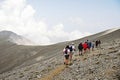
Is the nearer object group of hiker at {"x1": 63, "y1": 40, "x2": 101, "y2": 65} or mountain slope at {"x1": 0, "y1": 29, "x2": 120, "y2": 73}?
group of hiker at {"x1": 63, "y1": 40, "x2": 101, "y2": 65}

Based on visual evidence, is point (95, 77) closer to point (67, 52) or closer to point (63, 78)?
point (63, 78)

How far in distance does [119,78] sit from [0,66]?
436ft

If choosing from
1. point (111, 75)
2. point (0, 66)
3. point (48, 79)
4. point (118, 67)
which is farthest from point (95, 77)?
point (0, 66)

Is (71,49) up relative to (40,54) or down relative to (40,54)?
up

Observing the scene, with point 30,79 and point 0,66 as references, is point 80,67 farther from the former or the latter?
point 0,66

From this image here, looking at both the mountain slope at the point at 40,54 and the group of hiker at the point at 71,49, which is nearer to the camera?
the group of hiker at the point at 71,49

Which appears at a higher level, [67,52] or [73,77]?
[67,52]

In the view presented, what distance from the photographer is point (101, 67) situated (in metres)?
31.1

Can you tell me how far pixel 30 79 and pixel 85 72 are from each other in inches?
432

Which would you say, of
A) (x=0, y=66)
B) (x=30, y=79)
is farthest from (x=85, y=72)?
(x=0, y=66)

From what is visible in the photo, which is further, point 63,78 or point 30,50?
point 30,50

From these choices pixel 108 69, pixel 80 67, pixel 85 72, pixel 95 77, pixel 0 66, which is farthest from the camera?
pixel 0 66

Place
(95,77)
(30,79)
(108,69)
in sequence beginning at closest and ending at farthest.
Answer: (95,77)
(108,69)
(30,79)

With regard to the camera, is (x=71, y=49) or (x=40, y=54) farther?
(x=40, y=54)
